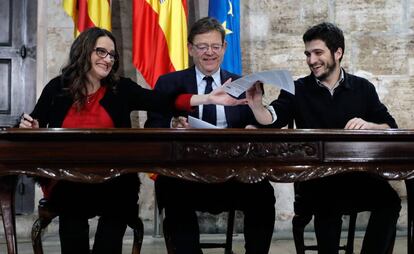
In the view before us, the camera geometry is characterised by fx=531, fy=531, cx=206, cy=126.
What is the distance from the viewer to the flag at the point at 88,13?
3889 millimetres

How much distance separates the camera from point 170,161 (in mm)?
1885

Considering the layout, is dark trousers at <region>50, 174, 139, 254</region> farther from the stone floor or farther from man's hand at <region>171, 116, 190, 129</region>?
the stone floor

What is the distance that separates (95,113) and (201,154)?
744mm

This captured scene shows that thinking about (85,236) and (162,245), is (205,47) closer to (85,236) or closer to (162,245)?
(85,236)

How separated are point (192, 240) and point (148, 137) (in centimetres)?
58

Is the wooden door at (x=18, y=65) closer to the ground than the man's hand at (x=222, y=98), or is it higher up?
higher up

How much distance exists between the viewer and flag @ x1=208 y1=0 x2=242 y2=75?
405 centimetres

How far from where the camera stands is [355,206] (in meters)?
2.40

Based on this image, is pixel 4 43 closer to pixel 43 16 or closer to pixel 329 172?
pixel 43 16

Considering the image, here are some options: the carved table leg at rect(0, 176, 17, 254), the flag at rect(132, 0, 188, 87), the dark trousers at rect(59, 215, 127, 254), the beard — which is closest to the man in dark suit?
the dark trousers at rect(59, 215, 127, 254)

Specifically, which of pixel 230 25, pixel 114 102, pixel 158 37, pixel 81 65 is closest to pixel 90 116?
pixel 114 102

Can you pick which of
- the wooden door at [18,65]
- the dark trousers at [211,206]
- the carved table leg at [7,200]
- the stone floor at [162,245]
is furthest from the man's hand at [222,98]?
the wooden door at [18,65]

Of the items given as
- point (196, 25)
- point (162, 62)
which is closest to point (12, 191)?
point (196, 25)

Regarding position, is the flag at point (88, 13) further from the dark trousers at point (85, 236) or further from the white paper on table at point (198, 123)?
the dark trousers at point (85, 236)
